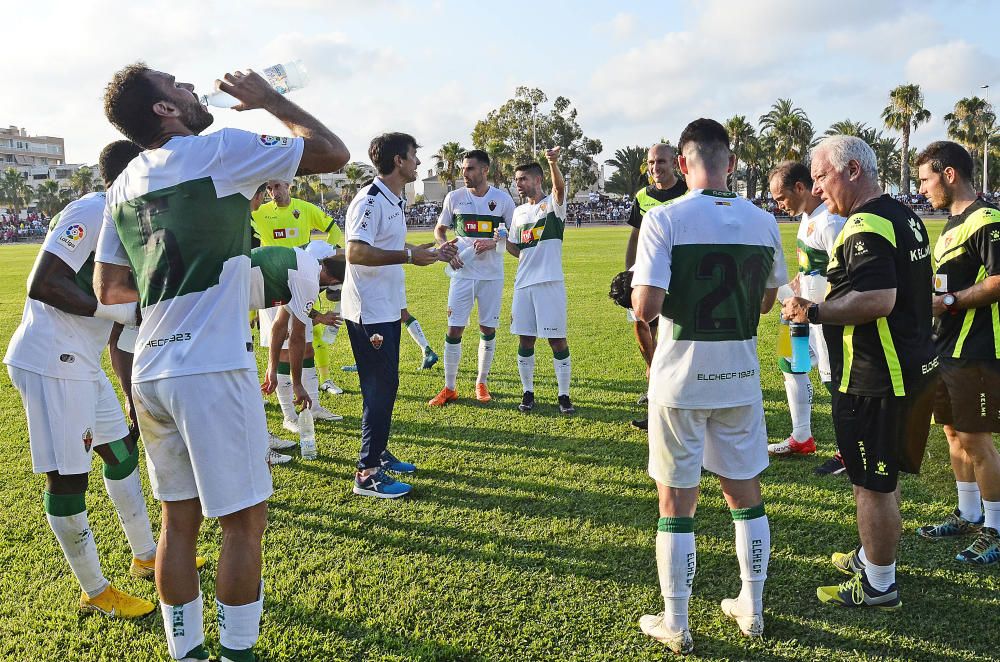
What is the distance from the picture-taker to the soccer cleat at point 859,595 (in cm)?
347

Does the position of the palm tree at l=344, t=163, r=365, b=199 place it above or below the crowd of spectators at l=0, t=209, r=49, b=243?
above

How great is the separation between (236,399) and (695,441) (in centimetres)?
206

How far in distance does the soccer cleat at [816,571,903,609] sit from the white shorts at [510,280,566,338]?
4.18m


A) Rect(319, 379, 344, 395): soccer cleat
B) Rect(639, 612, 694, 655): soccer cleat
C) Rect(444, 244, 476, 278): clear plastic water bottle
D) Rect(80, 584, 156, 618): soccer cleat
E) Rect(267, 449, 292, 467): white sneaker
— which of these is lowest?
Rect(639, 612, 694, 655): soccer cleat

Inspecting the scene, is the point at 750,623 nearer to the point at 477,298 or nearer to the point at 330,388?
the point at 477,298

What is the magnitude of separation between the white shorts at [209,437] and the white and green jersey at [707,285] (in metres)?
1.81

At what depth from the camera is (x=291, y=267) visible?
301cm

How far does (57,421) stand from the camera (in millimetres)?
3354

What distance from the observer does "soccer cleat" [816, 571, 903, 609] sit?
11.4 ft

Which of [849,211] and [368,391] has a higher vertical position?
[849,211]

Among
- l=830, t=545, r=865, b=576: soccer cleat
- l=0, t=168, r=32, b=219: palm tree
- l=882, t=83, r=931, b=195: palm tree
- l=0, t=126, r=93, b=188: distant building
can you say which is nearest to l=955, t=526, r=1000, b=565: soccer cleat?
l=830, t=545, r=865, b=576: soccer cleat

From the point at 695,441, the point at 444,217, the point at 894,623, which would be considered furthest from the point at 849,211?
the point at 444,217

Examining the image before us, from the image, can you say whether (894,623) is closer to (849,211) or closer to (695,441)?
(695,441)

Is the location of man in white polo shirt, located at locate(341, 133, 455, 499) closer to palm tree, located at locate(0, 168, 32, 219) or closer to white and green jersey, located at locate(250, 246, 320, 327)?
white and green jersey, located at locate(250, 246, 320, 327)
